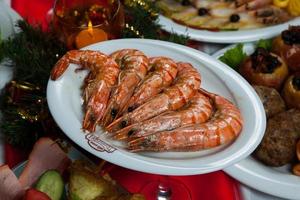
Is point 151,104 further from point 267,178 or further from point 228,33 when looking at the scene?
point 228,33

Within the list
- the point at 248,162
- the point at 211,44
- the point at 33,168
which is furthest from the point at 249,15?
the point at 33,168

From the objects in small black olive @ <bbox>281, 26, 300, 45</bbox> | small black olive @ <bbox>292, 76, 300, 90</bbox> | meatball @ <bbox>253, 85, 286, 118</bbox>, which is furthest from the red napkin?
small black olive @ <bbox>281, 26, 300, 45</bbox>

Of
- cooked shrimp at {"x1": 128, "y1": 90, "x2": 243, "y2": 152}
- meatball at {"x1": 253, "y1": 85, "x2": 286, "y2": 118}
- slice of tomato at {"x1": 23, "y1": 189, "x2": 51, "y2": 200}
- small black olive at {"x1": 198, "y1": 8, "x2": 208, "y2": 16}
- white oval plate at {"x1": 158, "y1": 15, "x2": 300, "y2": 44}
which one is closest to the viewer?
slice of tomato at {"x1": 23, "y1": 189, "x2": 51, "y2": 200}

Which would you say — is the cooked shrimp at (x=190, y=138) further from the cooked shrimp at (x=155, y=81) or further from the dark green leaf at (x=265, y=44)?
the dark green leaf at (x=265, y=44)

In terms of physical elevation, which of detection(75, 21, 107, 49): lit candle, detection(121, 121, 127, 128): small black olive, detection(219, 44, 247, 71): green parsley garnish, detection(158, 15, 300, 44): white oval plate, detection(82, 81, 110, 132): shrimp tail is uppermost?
detection(75, 21, 107, 49): lit candle

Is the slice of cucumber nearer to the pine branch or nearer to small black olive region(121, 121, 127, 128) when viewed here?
small black olive region(121, 121, 127, 128)

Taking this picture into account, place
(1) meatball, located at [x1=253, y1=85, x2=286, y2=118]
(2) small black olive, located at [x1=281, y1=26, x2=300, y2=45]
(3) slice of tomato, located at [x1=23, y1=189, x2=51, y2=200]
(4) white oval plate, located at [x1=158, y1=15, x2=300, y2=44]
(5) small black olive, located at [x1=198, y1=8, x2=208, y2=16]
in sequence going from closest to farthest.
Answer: (3) slice of tomato, located at [x1=23, y1=189, x2=51, y2=200]
(1) meatball, located at [x1=253, y1=85, x2=286, y2=118]
(2) small black olive, located at [x1=281, y1=26, x2=300, y2=45]
(4) white oval plate, located at [x1=158, y1=15, x2=300, y2=44]
(5) small black olive, located at [x1=198, y1=8, x2=208, y2=16]
